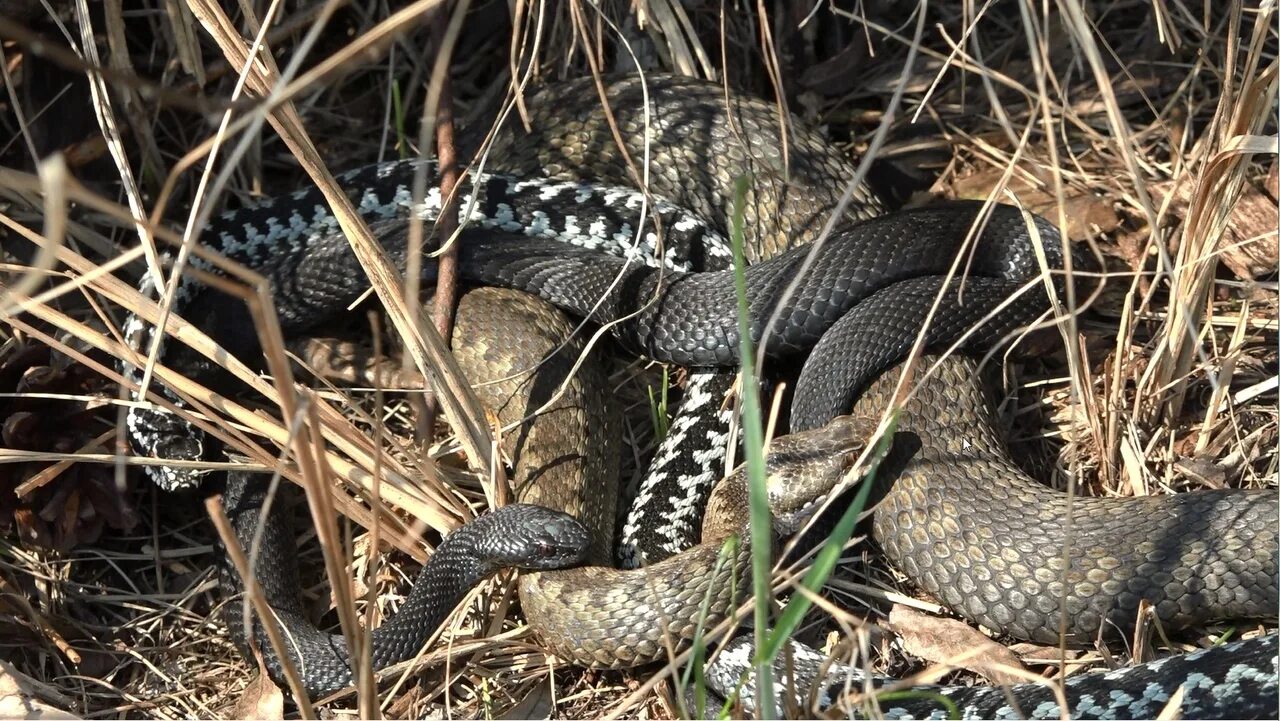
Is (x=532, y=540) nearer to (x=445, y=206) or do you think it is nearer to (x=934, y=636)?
(x=445, y=206)

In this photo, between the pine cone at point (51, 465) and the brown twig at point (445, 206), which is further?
the brown twig at point (445, 206)

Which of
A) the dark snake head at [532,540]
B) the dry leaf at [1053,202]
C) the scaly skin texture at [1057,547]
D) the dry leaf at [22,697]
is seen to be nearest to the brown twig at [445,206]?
the dark snake head at [532,540]

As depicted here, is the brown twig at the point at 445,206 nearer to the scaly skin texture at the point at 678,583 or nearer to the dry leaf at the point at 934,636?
the scaly skin texture at the point at 678,583

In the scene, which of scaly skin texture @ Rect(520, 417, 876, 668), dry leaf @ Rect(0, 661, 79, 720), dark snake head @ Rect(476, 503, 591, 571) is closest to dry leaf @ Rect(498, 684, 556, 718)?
scaly skin texture @ Rect(520, 417, 876, 668)

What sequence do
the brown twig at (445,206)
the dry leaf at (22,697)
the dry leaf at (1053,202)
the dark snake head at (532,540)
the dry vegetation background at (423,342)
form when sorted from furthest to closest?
the dry leaf at (1053,202) → the brown twig at (445,206) → the dark snake head at (532,540) → the dry vegetation background at (423,342) → the dry leaf at (22,697)

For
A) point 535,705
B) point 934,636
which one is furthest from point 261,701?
point 934,636

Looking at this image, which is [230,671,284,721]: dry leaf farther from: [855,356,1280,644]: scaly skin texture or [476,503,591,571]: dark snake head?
[855,356,1280,644]: scaly skin texture
